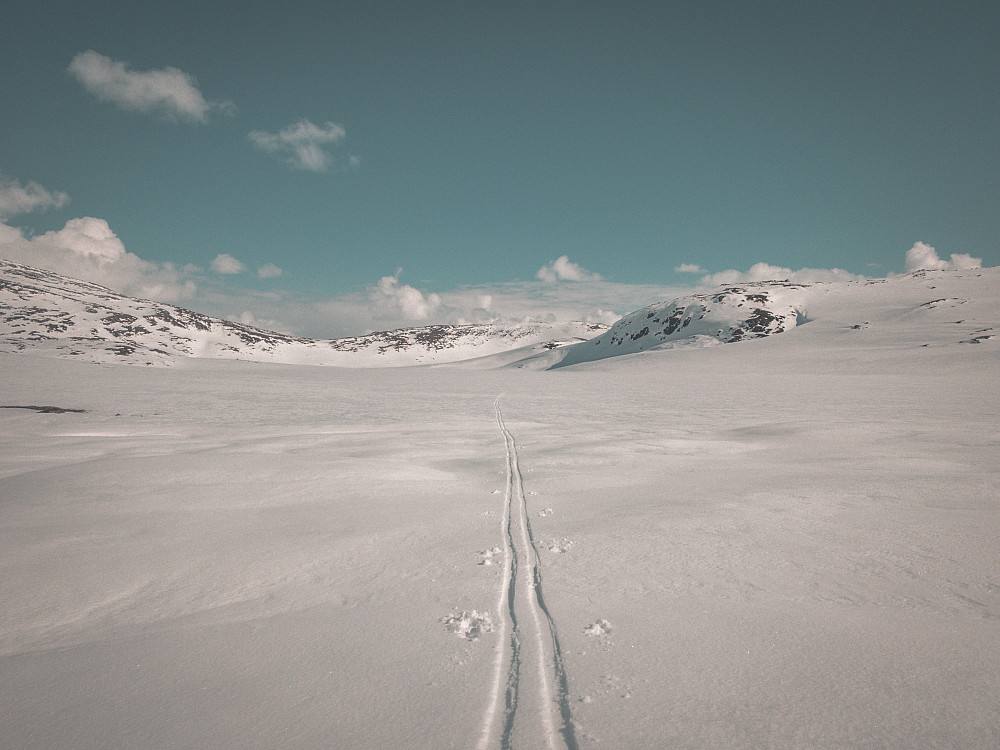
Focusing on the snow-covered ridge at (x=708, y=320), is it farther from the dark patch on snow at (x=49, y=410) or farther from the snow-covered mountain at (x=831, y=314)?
the dark patch on snow at (x=49, y=410)

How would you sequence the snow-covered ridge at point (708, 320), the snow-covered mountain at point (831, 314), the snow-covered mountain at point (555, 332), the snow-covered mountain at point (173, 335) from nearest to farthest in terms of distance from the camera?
1. the snow-covered mountain at point (831, 314)
2. the snow-covered mountain at point (555, 332)
3. the snow-covered ridge at point (708, 320)
4. the snow-covered mountain at point (173, 335)

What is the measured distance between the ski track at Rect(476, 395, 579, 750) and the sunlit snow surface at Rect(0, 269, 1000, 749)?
4 centimetres

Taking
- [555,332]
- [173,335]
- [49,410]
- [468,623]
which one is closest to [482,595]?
[468,623]

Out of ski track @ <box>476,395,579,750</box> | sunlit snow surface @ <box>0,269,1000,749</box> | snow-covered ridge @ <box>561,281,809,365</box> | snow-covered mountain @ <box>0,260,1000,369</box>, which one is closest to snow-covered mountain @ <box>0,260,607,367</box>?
snow-covered mountain @ <box>0,260,1000,369</box>

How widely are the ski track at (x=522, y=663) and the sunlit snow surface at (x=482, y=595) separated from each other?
0.12 feet

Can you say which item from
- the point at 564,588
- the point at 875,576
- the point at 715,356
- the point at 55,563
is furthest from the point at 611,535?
the point at 715,356

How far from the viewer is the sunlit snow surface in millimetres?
2451

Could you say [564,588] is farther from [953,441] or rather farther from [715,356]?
[715,356]

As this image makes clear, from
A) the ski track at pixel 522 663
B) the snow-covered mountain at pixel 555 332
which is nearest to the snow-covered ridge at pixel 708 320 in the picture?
the snow-covered mountain at pixel 555 332

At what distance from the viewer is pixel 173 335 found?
116 m

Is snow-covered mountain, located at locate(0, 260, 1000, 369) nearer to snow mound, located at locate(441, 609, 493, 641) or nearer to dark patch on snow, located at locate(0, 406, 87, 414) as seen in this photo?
dark patch on snow, located at locate(0, 406, 87, 414)

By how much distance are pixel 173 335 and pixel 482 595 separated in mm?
141272

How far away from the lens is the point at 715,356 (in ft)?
191

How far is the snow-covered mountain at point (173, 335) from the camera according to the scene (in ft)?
292
